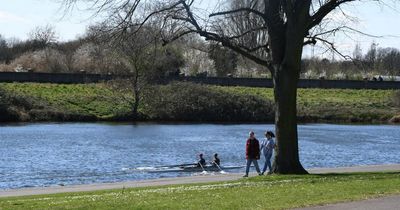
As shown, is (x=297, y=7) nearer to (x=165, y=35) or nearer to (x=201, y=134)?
(x=165, y=35)

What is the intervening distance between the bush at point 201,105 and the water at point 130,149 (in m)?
5.83

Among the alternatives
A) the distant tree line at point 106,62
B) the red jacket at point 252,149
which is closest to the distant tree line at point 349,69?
the distant tree line at point 106,62

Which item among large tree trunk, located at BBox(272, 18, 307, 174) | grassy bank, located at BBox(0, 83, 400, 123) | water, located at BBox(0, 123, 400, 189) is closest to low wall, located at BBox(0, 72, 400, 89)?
grassy bank, located at BBox(0, 83, 400, 123)

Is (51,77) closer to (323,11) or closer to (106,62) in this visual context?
(106,62)

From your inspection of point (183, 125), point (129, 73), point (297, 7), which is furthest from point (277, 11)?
point (129, 73)

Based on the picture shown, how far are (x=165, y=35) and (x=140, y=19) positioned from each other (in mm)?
1152

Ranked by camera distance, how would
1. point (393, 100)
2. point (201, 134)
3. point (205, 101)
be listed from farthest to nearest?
point (393, 100) < point (205, 101) < point (201, 134)

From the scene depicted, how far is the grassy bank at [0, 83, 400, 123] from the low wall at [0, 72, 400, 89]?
242 centimetres

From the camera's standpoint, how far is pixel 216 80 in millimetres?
86125

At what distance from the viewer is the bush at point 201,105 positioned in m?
71.5

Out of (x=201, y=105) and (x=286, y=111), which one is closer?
(x=286, y=111)

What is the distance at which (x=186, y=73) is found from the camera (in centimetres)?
9238

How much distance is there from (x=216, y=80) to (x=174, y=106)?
1465 cm

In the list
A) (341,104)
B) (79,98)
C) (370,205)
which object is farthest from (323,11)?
(341,104)
